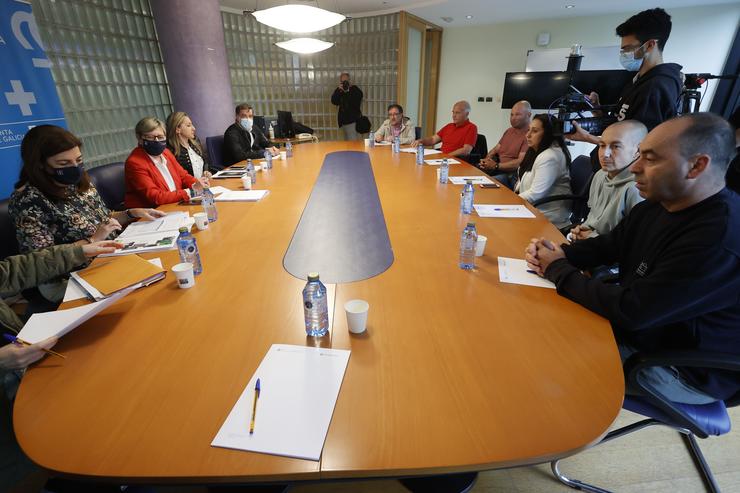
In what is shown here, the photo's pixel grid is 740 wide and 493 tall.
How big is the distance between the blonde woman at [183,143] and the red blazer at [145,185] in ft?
2.01

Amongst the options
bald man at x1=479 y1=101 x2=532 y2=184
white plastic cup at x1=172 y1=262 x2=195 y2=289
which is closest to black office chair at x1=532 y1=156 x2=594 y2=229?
bald man at x1=479 y1=101 x2=532 y2=184

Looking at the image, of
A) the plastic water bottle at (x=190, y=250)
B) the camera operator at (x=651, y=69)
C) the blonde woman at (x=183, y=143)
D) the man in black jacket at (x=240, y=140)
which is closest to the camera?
the plastic water bottle at (x=190, y=250)

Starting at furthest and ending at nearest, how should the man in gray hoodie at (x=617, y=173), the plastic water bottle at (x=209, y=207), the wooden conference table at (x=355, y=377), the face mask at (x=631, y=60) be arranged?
the face mask at (x=631, y=60) < the plastic water bottle at (x=209, y=207) < the man in gray hoodie at (x=617, y=173) < the wooden conference table at (x=355, y=377)

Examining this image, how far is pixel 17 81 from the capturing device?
290 cm

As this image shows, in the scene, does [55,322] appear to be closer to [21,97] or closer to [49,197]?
[49,197]

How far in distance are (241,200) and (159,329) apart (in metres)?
1.37

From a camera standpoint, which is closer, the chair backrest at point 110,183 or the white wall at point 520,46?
the chair backrest at point 110,183

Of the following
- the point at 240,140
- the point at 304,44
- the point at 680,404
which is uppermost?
the point at 304,44

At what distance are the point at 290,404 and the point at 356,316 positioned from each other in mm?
296

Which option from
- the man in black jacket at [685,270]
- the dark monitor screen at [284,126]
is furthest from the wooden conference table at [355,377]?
the dark monitor screen at [284,126]

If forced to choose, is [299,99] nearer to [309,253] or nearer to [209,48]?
[209,48]

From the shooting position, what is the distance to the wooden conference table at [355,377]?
688 millimetres

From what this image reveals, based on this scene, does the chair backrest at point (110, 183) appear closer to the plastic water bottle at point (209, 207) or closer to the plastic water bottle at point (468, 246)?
the plastic water bottle at point (209, 207)

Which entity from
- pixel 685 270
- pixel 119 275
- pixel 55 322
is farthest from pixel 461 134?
pixel 55 322
